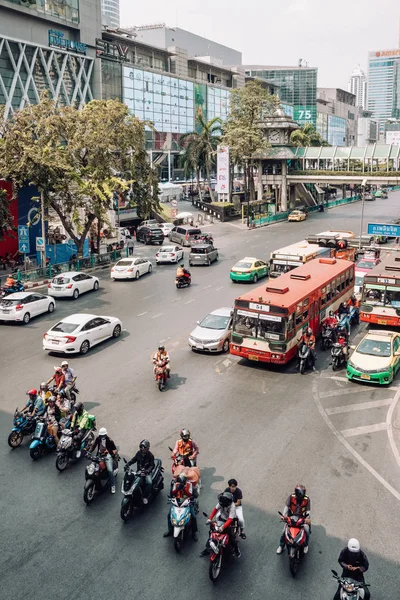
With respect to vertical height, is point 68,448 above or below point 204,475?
above

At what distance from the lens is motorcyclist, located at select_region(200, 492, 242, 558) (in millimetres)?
10547

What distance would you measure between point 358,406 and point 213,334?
7150mm

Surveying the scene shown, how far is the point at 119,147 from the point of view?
4425 centimetres

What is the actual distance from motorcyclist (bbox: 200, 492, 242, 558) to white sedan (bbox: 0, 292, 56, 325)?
65.2 ft

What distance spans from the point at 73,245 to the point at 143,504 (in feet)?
115

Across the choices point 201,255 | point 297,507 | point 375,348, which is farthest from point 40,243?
point 297,507

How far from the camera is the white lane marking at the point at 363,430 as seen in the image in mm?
16438

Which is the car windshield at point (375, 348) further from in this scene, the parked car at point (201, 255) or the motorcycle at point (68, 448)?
the parked car at point (201, 255)

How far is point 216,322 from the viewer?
24.3 metres

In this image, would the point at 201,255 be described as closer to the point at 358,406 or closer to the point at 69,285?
the point at 69,285

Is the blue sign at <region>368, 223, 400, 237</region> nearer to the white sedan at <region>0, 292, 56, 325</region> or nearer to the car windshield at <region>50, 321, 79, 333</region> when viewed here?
the white sedan at <region>0, 292, 56, 325</region>

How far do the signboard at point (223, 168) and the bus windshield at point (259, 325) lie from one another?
57706 millimetres

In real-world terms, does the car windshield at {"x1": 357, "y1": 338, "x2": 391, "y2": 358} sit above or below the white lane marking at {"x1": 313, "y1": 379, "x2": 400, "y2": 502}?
above

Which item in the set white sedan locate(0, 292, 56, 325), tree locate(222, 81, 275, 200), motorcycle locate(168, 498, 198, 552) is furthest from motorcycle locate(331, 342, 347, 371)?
tree locate(222, 81, 275, 200)
